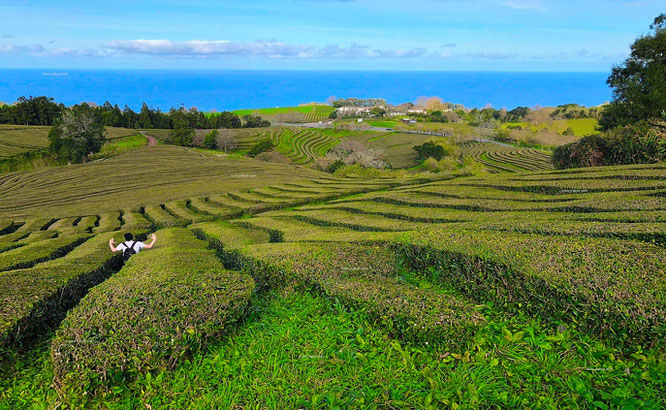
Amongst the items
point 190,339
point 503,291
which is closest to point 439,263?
point 503,291

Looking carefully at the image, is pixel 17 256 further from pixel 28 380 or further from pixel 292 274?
pixel 292 274

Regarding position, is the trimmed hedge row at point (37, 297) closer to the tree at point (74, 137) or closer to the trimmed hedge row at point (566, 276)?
the trimmed hedge row at point (566, 276)

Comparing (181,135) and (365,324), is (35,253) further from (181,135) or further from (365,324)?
(181,135)

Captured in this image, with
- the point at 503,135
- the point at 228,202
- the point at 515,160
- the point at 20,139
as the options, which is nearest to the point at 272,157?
the point at 20,139

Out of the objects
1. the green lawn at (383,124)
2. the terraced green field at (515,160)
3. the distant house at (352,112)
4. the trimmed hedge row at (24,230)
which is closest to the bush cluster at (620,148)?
the terraced green field at (515,160)

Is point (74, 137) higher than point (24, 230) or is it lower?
higher

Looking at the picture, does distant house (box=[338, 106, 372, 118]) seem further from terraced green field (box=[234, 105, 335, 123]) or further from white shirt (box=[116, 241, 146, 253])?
white shirt (box=[116, 241, 146, 253])

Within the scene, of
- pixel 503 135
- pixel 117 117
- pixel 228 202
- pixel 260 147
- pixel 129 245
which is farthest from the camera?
pixel 503 135
